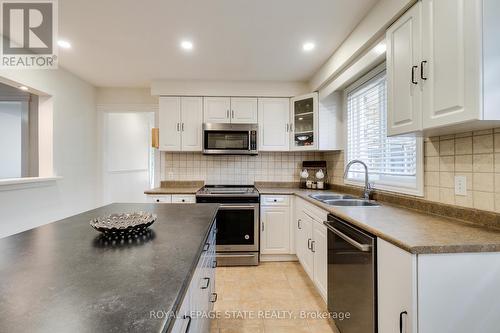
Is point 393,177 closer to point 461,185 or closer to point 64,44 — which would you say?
point 461,185

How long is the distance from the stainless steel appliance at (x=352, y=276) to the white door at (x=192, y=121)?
214 centimetres

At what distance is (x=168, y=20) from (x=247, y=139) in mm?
1638

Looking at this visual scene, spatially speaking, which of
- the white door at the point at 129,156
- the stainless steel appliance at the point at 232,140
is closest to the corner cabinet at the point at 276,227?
the stainless steel appliance at the point at 232,140

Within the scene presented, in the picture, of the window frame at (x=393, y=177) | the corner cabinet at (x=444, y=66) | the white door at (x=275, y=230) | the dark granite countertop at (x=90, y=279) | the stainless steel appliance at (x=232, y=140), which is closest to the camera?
the dark granite countertop at (x=90, y=279)

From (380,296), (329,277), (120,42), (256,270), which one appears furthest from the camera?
(256,270)

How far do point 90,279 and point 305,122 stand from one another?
2881 mm

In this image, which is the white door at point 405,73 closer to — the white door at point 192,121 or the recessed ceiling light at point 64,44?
the white door at point 192,121

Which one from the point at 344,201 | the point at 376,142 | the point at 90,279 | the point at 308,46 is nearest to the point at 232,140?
the point at 308,46

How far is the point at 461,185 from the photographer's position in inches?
54.2

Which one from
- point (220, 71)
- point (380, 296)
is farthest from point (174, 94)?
point (380, 296)

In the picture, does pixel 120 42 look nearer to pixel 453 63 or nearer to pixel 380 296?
pixel 453 63

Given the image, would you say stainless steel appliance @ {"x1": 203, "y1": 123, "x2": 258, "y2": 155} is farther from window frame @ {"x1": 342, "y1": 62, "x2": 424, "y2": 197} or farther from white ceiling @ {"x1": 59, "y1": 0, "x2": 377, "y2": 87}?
window frame @ {"x1": 342, "y1": 62, "x2": 424, "y2": 197}

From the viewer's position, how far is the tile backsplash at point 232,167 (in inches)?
140

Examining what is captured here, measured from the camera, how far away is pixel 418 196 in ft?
5.52
